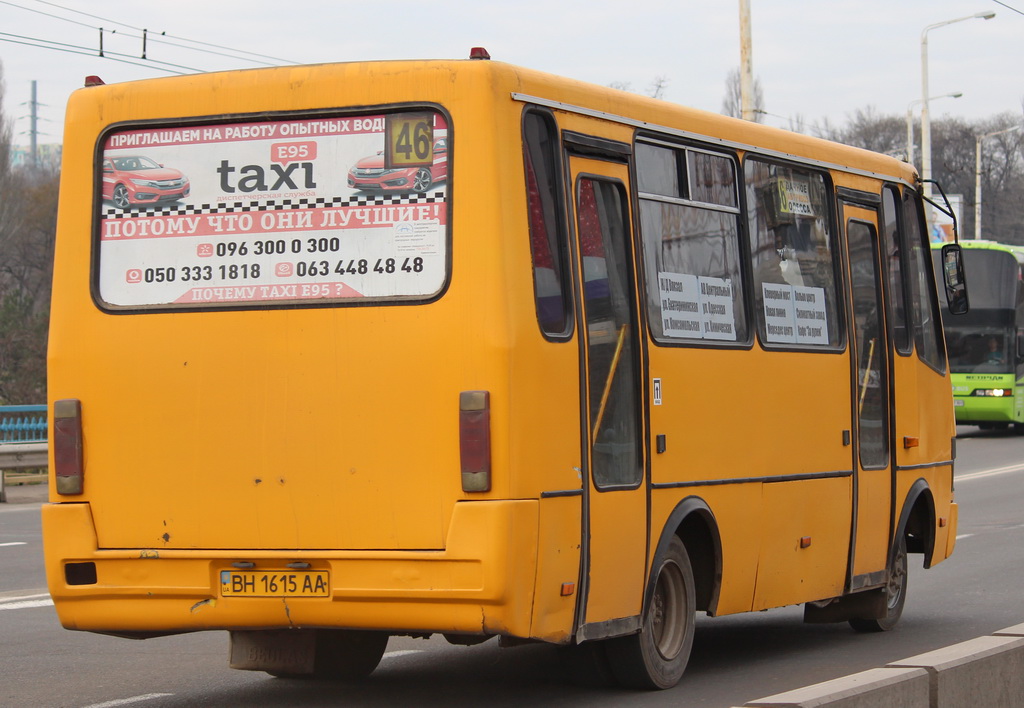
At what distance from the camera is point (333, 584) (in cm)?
685

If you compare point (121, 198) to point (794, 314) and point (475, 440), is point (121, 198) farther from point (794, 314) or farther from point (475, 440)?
point (794, 314)

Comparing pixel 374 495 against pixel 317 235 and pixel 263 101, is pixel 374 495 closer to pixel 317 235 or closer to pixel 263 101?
pixel 317 235

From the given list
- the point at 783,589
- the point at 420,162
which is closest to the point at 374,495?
the point at 420,162

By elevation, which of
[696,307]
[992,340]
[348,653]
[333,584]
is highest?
[992,340]

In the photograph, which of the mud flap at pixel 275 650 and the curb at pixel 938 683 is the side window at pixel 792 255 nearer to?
the curb at pixel 938 683

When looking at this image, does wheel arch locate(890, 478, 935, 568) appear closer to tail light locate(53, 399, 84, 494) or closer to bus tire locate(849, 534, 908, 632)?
bus tire locate(849, 534, 908, 632)

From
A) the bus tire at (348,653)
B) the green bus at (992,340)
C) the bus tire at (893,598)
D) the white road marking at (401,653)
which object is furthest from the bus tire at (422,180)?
the green bus at (992,340)

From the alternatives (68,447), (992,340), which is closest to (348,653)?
(68,447)

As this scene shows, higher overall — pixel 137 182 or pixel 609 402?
pixel 137 182

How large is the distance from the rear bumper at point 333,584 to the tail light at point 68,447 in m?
0.10

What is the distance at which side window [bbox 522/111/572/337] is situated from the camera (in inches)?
276

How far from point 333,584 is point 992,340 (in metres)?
30.9

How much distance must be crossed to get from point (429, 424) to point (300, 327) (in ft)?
2.42

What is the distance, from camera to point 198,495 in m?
7.09
